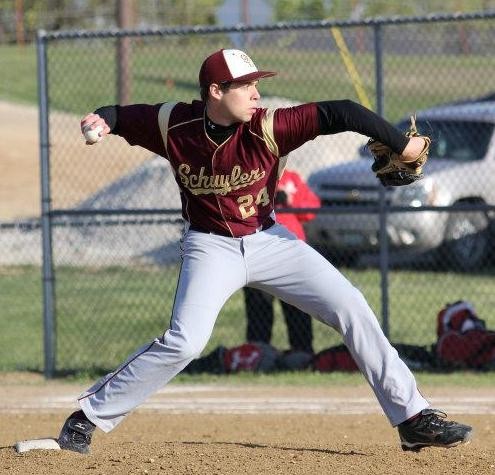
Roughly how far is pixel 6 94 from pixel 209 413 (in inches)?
837

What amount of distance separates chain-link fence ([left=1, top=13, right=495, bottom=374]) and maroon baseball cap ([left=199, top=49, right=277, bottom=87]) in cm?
344

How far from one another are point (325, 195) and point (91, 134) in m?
6.95

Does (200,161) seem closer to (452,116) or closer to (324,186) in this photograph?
(452,116)

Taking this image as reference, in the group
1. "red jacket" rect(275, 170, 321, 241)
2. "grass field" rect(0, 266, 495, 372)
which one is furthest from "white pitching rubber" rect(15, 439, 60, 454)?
"red jacket" rect(275, 170, 321, 241)

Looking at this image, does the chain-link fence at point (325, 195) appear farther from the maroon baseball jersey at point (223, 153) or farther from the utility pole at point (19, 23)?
the utility pole at point (19, 23)

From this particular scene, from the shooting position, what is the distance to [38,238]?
14.7 meters

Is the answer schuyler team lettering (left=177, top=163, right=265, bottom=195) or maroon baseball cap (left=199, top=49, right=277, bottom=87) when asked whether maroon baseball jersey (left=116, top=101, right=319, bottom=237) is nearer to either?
schuyler team lettering (left=177, top=163, right=265, bottom=195)

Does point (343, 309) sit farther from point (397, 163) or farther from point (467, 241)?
point (467, 241)

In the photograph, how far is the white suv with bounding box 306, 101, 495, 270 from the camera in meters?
11.4

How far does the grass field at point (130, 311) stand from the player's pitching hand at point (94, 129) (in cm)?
437

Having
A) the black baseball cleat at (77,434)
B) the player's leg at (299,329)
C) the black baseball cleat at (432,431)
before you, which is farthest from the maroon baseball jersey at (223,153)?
the player's leg at (299,329)

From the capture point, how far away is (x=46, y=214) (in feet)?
31.8

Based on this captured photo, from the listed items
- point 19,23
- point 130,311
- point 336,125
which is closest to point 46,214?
point 130,311

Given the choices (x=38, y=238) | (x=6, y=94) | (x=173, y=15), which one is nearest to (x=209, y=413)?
(x=38, y=238)
